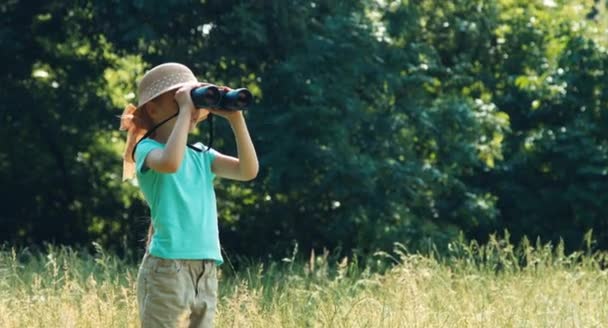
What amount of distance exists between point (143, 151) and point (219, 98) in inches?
14.2

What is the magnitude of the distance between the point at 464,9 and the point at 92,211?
4244 mm

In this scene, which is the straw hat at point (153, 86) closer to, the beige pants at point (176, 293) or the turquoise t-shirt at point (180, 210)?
the turquoise t-shirt at point (180, 210)

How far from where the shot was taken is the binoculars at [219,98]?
15.7 ft

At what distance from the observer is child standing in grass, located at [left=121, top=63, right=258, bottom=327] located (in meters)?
4.78

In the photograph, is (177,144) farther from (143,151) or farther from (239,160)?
(239,160)

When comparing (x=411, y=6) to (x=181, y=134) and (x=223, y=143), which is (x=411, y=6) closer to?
(x=223, y=143)

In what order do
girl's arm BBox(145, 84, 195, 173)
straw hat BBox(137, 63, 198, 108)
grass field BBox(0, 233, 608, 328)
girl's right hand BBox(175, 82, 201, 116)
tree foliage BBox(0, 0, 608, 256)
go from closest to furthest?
girl's arm BBox(145, 84, 195, 173) < girl's right hand BBox(175, 82, 201, 116) < straw hat BBox(137, 63, 198, 108) < grass field BBox(0, 233, 608, 328) < tree foliage BBox(0, 0, 608, 256)

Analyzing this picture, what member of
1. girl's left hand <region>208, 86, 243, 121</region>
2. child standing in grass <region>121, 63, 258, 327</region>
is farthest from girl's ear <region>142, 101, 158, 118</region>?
girl's left hand <region>208, 86, 243, 121</region>

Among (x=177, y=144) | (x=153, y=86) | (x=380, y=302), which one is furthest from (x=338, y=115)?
(x=177, y=144)

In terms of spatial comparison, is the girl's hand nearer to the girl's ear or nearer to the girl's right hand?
the girl's right hand

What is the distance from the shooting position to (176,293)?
4781 mm

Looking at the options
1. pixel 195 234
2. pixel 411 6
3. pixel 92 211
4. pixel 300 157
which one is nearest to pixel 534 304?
pixel 195 234

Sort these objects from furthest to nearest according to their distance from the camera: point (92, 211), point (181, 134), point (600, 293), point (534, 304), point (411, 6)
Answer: point (92, 211)
point (411, 6)
point (600, 293)
point (534, 304)
point (181, 134)

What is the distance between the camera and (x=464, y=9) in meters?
12.7
